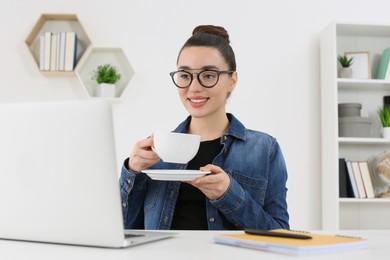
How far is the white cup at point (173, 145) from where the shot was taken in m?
1.35

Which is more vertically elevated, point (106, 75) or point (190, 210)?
point (106, 75)

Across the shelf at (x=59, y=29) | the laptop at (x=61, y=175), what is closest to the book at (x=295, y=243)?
the laptop at (x=61, y=175)

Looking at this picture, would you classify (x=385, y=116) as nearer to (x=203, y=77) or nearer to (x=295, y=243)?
(x=203, y=77)

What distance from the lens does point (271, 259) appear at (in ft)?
2.67

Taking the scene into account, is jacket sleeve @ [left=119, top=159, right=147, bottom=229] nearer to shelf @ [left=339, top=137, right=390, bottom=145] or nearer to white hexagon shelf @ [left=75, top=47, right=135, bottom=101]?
white hexagon shelf @ [left=75, top=47, right=135, bottom=101]

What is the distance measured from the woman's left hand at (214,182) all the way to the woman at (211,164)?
0.48 ft

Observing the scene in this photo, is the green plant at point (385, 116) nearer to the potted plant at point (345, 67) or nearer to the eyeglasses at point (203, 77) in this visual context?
the potted plant at point (345, 67)

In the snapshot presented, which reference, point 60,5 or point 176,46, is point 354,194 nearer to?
point 176,46

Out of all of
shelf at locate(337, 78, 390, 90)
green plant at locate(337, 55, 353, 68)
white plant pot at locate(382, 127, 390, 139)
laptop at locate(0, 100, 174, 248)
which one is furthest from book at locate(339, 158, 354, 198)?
laptop at locate(0, 100, 174, 248)

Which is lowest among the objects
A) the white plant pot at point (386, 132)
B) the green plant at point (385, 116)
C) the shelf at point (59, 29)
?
the white plant pot at point (386, 132)

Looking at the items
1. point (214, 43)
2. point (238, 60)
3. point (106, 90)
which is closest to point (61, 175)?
point (214, 43)

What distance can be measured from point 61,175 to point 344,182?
2.58 m

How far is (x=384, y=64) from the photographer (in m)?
3.35

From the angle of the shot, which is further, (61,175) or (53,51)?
(53,51)
